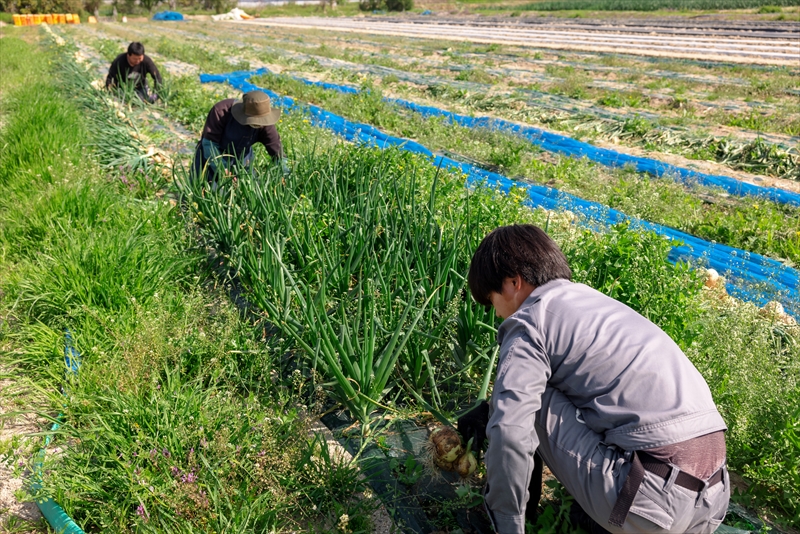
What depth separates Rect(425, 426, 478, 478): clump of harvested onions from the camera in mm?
2191

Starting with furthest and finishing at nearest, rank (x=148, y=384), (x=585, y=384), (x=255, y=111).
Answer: (x=255, y=111), (x=148, y=384), (x=585, y=384)

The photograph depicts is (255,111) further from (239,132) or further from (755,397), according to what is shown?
(755,397)

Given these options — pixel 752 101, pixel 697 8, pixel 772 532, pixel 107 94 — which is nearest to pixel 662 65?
pixel 752 101

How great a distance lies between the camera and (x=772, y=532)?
207 cm

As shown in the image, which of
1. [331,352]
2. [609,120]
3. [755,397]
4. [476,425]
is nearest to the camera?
[476,425]

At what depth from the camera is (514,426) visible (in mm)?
1535

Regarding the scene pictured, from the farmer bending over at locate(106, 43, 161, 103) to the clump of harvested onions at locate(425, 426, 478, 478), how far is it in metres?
6.24

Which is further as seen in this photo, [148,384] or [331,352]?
[148,384]

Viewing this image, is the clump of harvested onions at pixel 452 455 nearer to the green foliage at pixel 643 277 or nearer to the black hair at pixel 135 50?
the green foliage at pixel 643 277

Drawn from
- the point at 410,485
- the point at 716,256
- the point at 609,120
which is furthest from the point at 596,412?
the point at 609,120

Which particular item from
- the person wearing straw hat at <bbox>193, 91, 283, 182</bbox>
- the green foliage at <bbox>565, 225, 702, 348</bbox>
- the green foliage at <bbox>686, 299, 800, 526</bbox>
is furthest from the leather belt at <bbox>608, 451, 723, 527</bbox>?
the person wearing straw hat at <bbox>193, 91, 283, 182</bbox>

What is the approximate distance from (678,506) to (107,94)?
7.51 metres

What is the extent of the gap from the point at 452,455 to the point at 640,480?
76cm

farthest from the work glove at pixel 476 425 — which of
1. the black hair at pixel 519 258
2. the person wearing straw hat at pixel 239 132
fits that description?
the person wearing straw hat at pixel 239 132
